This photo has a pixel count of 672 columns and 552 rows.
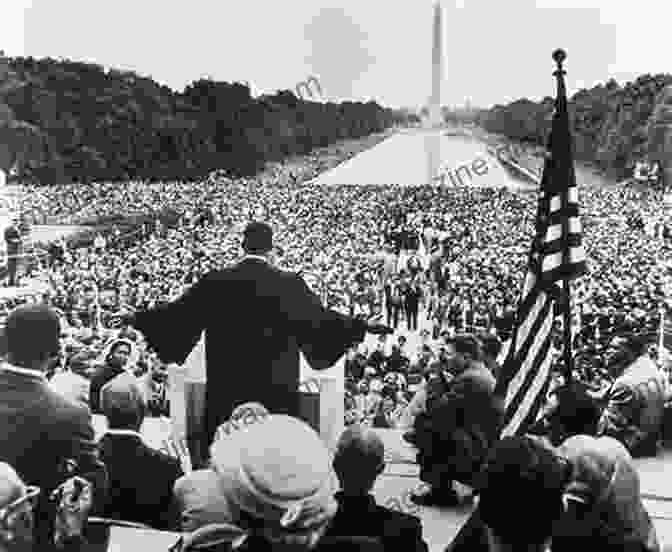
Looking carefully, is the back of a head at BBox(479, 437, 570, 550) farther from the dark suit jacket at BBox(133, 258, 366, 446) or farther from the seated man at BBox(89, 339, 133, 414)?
the seated man at BBox(89, 339, 133, 414)

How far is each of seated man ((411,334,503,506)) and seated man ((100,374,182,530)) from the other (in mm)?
1388

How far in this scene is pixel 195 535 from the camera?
6.21 ft

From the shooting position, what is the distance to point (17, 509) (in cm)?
261

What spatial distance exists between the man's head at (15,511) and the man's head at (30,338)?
0.43 meters

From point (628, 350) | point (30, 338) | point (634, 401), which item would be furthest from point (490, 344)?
point (30, 338)

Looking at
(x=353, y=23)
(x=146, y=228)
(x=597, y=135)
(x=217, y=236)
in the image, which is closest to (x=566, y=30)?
(x=597, y=135)

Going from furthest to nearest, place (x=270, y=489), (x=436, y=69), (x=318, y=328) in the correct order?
1. (x=436, y=69)
2. (x=318, y=328)
3. (x=270, y=489)

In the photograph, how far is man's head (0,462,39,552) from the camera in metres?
2.41

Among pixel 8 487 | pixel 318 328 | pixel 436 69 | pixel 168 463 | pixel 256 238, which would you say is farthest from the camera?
pixel 436 69

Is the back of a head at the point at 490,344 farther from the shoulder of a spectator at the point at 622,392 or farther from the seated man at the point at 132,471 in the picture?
the seated man at the point at 132,471

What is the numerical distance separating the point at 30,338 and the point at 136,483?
27.9 inches

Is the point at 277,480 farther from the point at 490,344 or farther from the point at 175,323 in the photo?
the point at 490,344

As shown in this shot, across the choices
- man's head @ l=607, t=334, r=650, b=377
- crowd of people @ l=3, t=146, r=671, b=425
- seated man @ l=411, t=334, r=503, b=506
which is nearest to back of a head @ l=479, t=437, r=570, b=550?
seated man @ l=411, t=334, r=503, b=506

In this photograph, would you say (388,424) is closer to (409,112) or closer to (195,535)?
(409,112)
